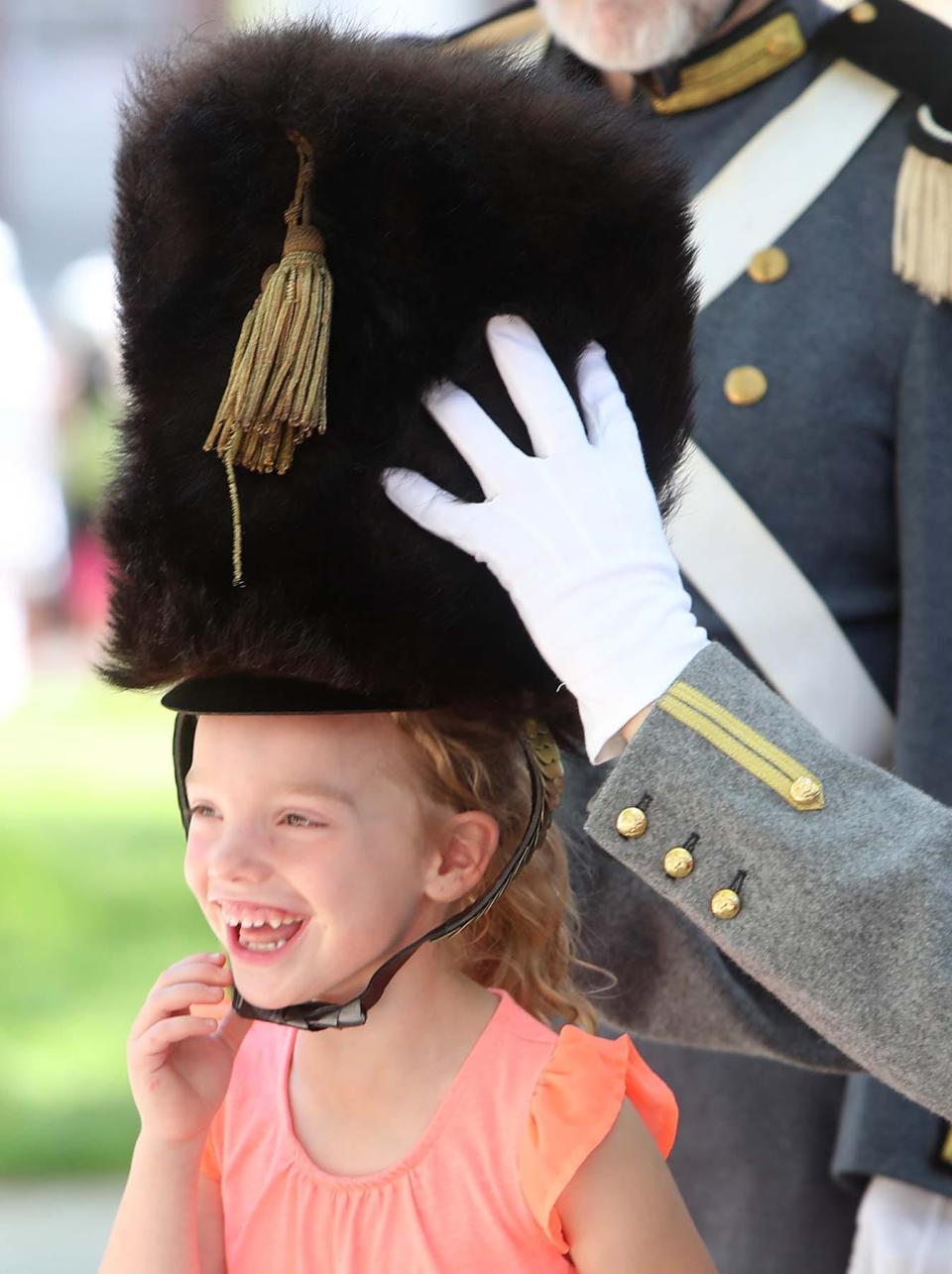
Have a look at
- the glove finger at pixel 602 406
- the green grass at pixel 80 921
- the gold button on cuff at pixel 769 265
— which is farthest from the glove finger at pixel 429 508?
the green grass at pixel 80 921

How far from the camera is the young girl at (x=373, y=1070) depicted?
4.91ft

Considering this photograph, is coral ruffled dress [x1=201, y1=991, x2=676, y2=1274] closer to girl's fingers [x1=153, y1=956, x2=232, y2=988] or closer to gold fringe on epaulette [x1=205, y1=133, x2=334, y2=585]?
girl's fingers [x1=153, y1=956, x2=232, y2=988]

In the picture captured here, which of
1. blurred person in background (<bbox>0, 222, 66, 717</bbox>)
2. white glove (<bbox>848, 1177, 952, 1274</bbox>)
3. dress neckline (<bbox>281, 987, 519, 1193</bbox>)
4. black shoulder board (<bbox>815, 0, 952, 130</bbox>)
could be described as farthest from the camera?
blurred person in background (<bbox>0, 222, 66, 717</bbox>)

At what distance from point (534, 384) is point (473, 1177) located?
0.60 meters

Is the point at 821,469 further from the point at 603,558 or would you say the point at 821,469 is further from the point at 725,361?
the point at 603,558

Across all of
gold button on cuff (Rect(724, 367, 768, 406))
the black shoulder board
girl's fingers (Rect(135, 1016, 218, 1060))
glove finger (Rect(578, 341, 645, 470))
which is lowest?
girl's fingers (Rect(135, 1016, 218, 1060))

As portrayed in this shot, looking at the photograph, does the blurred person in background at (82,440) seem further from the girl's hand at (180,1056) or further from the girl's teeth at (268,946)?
the girl's teeth at (268,946)

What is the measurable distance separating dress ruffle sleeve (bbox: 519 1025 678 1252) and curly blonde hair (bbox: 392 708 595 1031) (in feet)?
0.45

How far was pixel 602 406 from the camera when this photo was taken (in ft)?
4.79

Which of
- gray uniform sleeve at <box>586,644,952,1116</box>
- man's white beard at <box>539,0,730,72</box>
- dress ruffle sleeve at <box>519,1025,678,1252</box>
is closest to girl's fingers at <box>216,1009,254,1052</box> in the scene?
dress ruffle sleeve at <box>519,1025,678,1252</box>

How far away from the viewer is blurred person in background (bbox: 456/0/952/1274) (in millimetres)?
1827

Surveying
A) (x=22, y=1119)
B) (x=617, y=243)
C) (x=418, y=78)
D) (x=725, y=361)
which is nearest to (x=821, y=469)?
(x=725, y=361)

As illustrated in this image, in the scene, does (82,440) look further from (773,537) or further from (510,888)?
(510,888)

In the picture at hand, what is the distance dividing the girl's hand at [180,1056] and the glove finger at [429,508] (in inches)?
16.8
